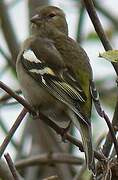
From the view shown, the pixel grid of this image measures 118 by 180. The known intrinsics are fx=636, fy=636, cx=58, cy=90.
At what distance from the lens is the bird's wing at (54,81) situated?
3938mm

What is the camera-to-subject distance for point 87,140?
366cm

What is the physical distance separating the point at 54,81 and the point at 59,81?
4 cm

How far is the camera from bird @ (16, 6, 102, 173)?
393 centimetres

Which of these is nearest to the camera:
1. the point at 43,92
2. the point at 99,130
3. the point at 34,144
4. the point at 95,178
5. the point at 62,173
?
the point at 95,178

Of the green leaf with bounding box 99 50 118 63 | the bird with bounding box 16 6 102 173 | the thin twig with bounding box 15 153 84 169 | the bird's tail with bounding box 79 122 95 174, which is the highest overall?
the green leaf with bounding box 99 50 118 63

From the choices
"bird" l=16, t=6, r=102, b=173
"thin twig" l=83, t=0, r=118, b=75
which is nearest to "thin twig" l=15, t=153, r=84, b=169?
"bird" l=16, t=6, r=102, b=173

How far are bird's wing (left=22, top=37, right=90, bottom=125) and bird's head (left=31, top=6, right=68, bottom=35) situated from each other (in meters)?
0.59

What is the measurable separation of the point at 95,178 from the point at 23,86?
3.65 feet

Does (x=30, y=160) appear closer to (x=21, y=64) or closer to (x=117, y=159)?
(x=21, y=64)

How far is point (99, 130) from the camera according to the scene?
5.92m

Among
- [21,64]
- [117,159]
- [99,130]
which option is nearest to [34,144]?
[99,130]

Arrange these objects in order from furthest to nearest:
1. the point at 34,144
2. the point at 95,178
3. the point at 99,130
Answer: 1. the point at 99,130
2. the point at 34,144
3. the point at 95,178

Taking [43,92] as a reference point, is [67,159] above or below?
below

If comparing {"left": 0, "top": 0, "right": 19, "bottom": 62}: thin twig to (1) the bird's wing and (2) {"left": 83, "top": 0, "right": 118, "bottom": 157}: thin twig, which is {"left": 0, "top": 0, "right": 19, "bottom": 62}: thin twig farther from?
(2) {"left": 83, "top": 0, "right": 118, "bottom": 157}: thin twig
